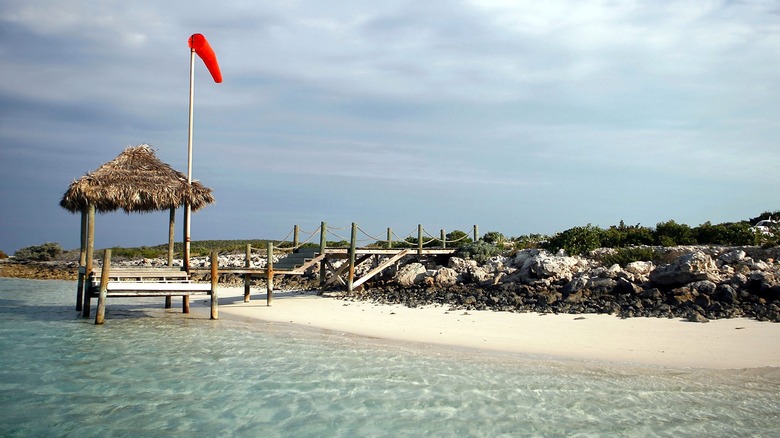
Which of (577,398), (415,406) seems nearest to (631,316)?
(577,398)

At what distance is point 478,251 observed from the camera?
23344 mm

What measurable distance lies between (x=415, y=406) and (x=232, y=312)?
35.5 feet

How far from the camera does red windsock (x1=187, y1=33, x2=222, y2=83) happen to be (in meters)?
17.1

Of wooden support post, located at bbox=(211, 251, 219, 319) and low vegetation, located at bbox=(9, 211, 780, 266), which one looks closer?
wooden support post, located at bbox=(211, 251, 219, 319)

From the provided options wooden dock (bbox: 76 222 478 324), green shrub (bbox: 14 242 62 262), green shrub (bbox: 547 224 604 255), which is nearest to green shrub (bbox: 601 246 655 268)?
green shrub (bbox: 547 224 604 255)

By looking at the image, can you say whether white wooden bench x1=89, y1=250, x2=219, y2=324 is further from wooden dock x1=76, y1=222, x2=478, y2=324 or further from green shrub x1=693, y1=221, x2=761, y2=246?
green shrub x1=693, y1=221, x2=761, y2=246

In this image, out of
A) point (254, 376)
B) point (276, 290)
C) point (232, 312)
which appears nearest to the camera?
point (254, 376)

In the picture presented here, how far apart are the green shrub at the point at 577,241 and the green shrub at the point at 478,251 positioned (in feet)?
7.18

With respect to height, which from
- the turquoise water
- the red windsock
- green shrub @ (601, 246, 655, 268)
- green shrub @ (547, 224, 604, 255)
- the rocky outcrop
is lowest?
the turquoise water

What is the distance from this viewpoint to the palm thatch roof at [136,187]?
16.0m

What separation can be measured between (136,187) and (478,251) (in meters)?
12.9

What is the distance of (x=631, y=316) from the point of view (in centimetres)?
1310

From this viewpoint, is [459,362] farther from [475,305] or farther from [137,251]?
[137,251]

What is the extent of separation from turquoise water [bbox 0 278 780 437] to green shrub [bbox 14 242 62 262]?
39.8 m
